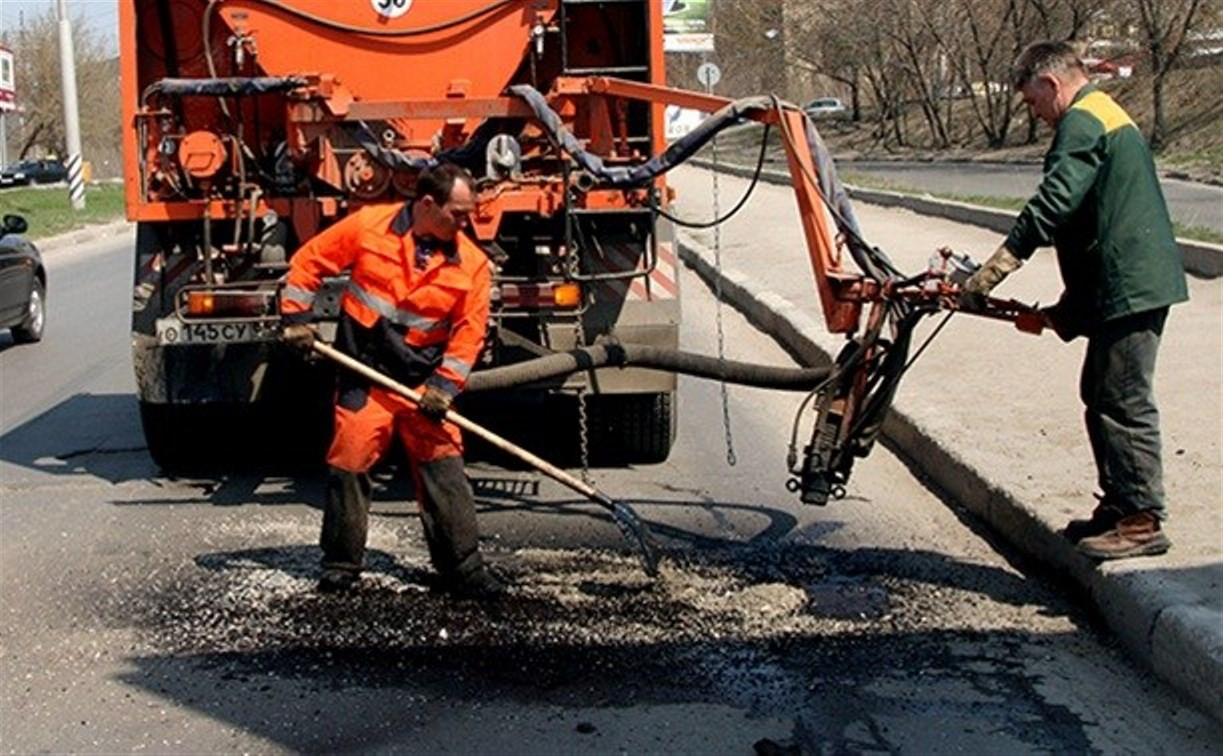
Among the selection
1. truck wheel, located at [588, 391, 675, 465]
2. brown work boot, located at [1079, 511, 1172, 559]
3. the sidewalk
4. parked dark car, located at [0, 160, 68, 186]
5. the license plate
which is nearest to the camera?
the sidewalk

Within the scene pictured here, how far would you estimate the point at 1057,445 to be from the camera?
8.26 metres

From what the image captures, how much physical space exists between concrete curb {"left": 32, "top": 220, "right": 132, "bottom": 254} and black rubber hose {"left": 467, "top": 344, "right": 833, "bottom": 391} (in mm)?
21498

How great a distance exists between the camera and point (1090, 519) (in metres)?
6.44

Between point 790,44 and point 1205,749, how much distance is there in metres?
56.5

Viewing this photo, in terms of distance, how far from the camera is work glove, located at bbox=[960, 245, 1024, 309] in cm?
597

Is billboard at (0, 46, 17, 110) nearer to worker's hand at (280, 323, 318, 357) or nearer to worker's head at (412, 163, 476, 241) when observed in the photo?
worker's hand at (280, 323, 318, 357)

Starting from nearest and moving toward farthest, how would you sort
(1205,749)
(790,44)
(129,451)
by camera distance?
(1205,749) < (129,451) < (790,44)

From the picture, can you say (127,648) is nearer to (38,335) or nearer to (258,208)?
(258,208)

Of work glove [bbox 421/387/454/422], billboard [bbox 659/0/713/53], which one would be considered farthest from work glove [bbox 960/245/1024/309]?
billboard [bbox 659/0/713/53]

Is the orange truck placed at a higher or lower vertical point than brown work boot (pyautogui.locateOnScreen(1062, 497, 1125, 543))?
higher

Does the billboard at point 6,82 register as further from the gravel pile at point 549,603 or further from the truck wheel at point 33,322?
the gravel pile at point 549,603

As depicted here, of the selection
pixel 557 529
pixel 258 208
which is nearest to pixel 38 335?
pixel 258 208

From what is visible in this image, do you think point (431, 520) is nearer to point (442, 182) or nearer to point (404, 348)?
point (404, 348)

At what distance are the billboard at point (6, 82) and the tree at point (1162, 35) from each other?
164 feet
